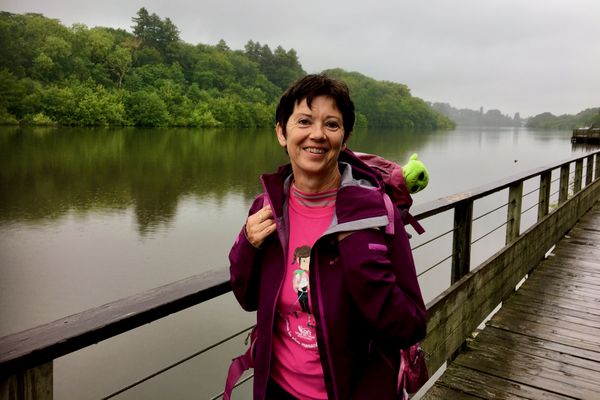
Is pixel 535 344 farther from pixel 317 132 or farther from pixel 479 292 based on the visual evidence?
pixel 317 132

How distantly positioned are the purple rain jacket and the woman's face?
0.07 m

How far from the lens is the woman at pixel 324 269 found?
1.16 meters

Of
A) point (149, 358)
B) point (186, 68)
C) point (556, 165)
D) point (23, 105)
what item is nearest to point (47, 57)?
point (23, 105)

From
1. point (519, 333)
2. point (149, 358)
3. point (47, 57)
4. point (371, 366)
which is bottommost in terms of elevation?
point (149, 358)

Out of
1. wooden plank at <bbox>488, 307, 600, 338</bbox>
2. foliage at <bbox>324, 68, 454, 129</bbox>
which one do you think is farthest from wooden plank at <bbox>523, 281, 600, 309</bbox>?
foliage at <bbox>324, 68, 454, 129</bbox>

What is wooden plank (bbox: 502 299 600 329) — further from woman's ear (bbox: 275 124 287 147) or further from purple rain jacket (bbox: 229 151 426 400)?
woman's ear (bbox: 275 124 287 147)

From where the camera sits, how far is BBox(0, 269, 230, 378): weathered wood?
0.99 m

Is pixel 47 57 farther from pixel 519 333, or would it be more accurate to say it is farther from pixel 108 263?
A: pixel 519 333

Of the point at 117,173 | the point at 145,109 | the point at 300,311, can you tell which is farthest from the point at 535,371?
the point at 145,109

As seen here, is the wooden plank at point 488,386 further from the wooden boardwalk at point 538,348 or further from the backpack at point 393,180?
the backpack at point 393,180

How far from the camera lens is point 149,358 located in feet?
33.0

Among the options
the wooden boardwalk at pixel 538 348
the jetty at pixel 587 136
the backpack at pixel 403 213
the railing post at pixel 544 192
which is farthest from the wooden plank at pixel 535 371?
the jetty at pixel 587 136

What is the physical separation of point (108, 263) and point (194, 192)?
11525 millimetres

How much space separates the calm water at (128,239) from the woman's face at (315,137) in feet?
27.7
